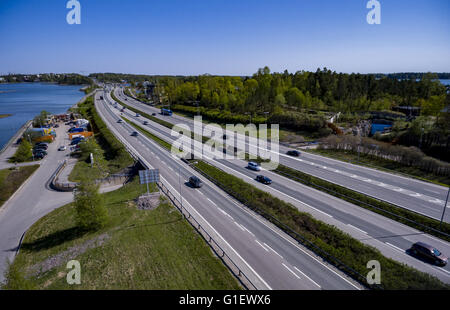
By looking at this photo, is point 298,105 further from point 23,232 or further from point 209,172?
point 23,232

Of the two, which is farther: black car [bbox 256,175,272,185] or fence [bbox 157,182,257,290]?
black car [bbox 256,175,272,185]

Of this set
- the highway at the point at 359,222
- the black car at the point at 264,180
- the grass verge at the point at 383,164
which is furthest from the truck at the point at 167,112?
the black car at the point at 264,180

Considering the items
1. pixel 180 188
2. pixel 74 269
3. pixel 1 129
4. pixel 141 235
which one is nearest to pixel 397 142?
pixel 180 188

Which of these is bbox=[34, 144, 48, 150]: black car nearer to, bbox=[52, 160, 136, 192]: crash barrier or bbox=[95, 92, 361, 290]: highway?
bbox=[52, 160, 136, 192]: crash barrier

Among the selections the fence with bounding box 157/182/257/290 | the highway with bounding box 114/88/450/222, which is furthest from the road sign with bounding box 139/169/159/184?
the highway with bounding box 114/88/450/222

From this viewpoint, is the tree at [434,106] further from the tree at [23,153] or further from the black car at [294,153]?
the tree at [23,153]

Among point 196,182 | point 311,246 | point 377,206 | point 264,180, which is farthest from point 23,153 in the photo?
point 377,206
